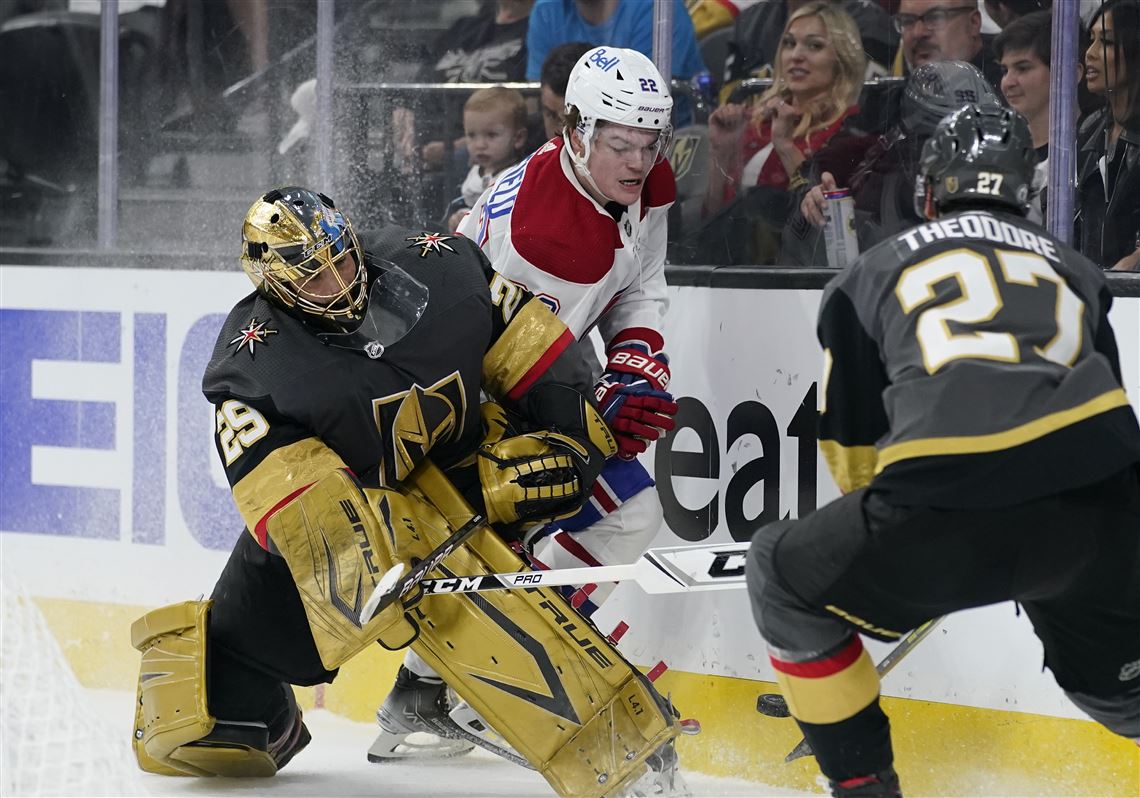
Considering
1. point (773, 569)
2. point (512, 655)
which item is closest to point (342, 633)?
point (512, 655)

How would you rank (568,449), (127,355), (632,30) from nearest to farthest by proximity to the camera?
(568,449)
(632,30)
(127,355)

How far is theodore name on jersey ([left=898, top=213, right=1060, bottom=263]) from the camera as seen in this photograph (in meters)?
1.95

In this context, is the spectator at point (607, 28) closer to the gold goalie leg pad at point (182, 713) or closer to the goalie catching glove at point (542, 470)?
the goalie catching glove at point (542, 470)

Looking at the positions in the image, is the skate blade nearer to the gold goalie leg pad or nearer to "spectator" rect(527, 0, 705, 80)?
the gold goalie leg pad

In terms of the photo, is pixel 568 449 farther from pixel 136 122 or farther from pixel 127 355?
pixel 136 122

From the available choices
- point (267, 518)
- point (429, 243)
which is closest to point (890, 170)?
point (429, 243)

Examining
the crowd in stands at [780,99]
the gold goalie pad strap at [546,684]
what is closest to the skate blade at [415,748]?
the gold goalie pad strap at [546,684]

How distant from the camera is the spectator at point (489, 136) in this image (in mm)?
3539

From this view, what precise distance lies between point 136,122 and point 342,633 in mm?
2090

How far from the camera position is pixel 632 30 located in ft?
11.0

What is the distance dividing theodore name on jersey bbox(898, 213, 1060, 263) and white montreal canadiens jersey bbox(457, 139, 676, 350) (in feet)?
3.34

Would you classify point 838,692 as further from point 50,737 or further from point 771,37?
point 771,37

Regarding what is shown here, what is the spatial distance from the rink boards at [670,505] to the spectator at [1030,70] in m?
0.36

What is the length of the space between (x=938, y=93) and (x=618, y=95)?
1.94 feet
